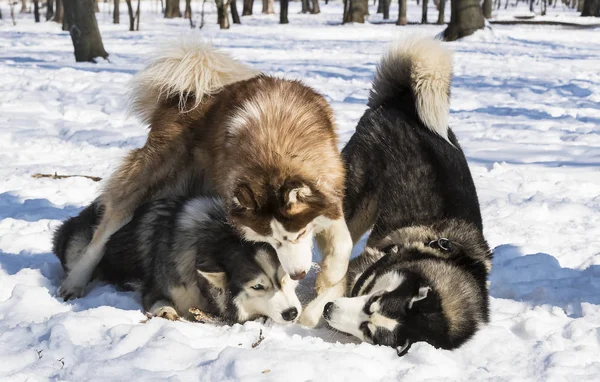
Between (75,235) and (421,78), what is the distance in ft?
8.52

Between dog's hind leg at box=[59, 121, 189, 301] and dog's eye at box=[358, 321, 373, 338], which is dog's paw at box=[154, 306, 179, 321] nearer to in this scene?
dog's hind leg at box=[59, 121, 189, 301]

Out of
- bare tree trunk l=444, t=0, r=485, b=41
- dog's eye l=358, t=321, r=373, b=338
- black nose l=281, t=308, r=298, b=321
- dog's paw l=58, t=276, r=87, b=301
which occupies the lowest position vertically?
dog's paw l=58, t=276, r=87, b=301

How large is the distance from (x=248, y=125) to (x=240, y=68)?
1000 mm

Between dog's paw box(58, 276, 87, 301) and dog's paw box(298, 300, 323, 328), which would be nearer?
dog's paw box(298, 300, 323, 328)

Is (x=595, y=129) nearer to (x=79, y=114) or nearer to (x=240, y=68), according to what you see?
(x=240, y=68)

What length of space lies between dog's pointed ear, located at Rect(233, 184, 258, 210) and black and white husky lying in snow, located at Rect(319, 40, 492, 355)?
2.27 feet

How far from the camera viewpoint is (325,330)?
153 inches

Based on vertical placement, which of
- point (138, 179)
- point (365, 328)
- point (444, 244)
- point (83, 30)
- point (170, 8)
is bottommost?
point (365, 328)

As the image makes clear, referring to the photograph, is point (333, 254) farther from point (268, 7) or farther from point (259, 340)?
point (268, 7)

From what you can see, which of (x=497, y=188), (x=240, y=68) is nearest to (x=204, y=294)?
(x=240, y=68)

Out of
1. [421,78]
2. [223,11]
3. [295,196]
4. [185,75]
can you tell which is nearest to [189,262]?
[295,196]

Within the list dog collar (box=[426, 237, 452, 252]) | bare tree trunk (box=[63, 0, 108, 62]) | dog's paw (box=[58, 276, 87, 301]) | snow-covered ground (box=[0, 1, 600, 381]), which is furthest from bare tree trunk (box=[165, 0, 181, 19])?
dog collar (box=[426, 237, 452, 252])

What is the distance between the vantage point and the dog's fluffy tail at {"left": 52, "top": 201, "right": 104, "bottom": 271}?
475 cm

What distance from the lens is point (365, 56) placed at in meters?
16.9
